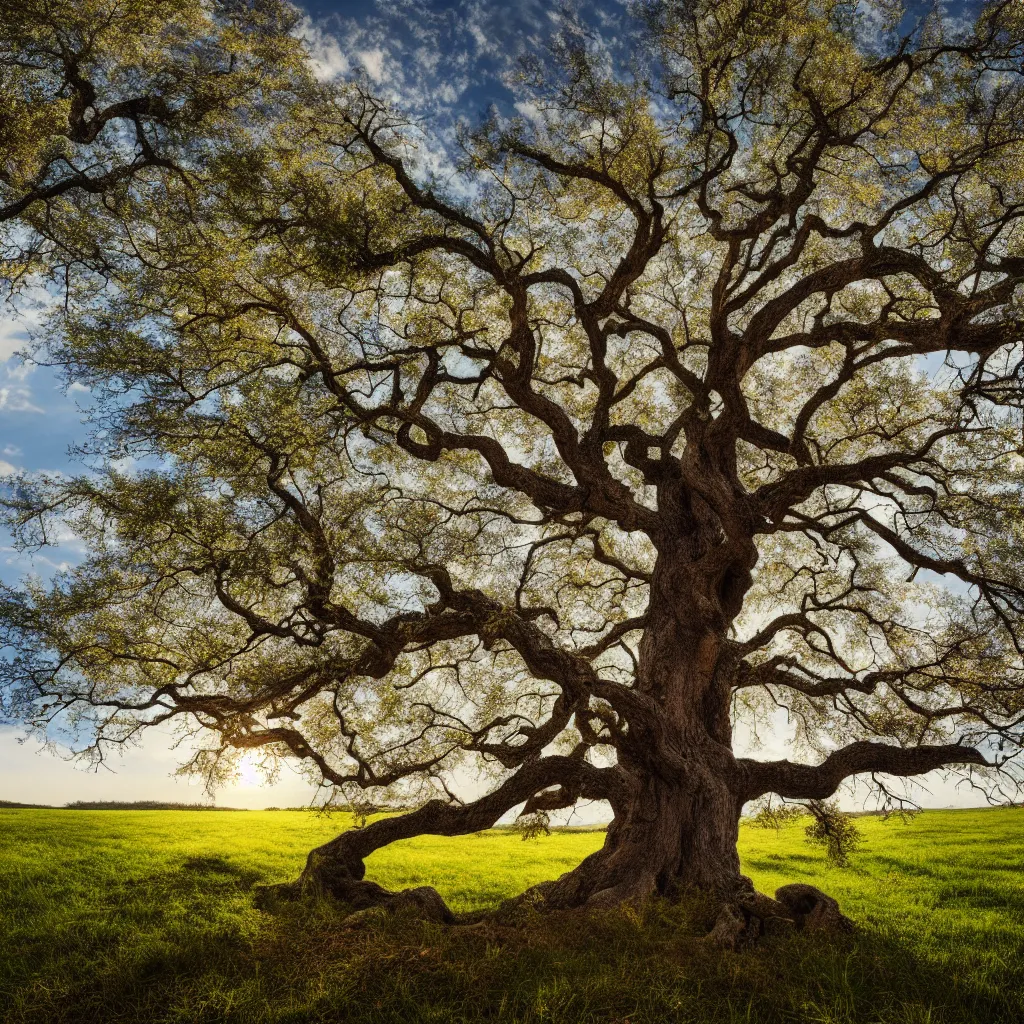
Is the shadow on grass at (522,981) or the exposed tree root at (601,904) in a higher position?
the shadow on grass at (522,981)

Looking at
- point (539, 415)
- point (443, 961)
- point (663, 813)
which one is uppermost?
point (539, 415)

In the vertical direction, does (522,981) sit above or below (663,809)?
below

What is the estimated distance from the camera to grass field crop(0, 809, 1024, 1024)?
17.2ft

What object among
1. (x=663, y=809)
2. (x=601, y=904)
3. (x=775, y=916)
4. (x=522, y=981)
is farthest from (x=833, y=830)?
(x=522, y=981)

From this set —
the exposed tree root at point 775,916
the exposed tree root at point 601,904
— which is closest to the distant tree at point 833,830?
the exposed tree root at point 601,904

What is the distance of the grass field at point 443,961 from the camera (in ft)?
17.2

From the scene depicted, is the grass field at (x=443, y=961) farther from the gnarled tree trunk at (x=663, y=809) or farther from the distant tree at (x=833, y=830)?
the gnarled tree trunk at (x=663, y=809)

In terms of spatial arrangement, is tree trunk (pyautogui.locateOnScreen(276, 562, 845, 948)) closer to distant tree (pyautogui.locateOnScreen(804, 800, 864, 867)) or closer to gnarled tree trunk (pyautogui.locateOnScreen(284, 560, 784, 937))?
gnarled tree trunk (pyautogui.locateOnScreen(284, 560, 784, 937))

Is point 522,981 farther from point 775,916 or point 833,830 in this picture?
point 833,830

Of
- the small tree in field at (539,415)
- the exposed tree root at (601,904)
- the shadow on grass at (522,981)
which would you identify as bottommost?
the exposed tree root at (601,904)

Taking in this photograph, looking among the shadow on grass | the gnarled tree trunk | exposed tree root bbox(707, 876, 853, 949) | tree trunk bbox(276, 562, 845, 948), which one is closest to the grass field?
the shadow on grass

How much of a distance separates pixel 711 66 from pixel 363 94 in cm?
539

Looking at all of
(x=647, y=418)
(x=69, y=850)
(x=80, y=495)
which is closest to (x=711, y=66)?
(x=647, y=418)

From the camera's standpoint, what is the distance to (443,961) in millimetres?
6191
